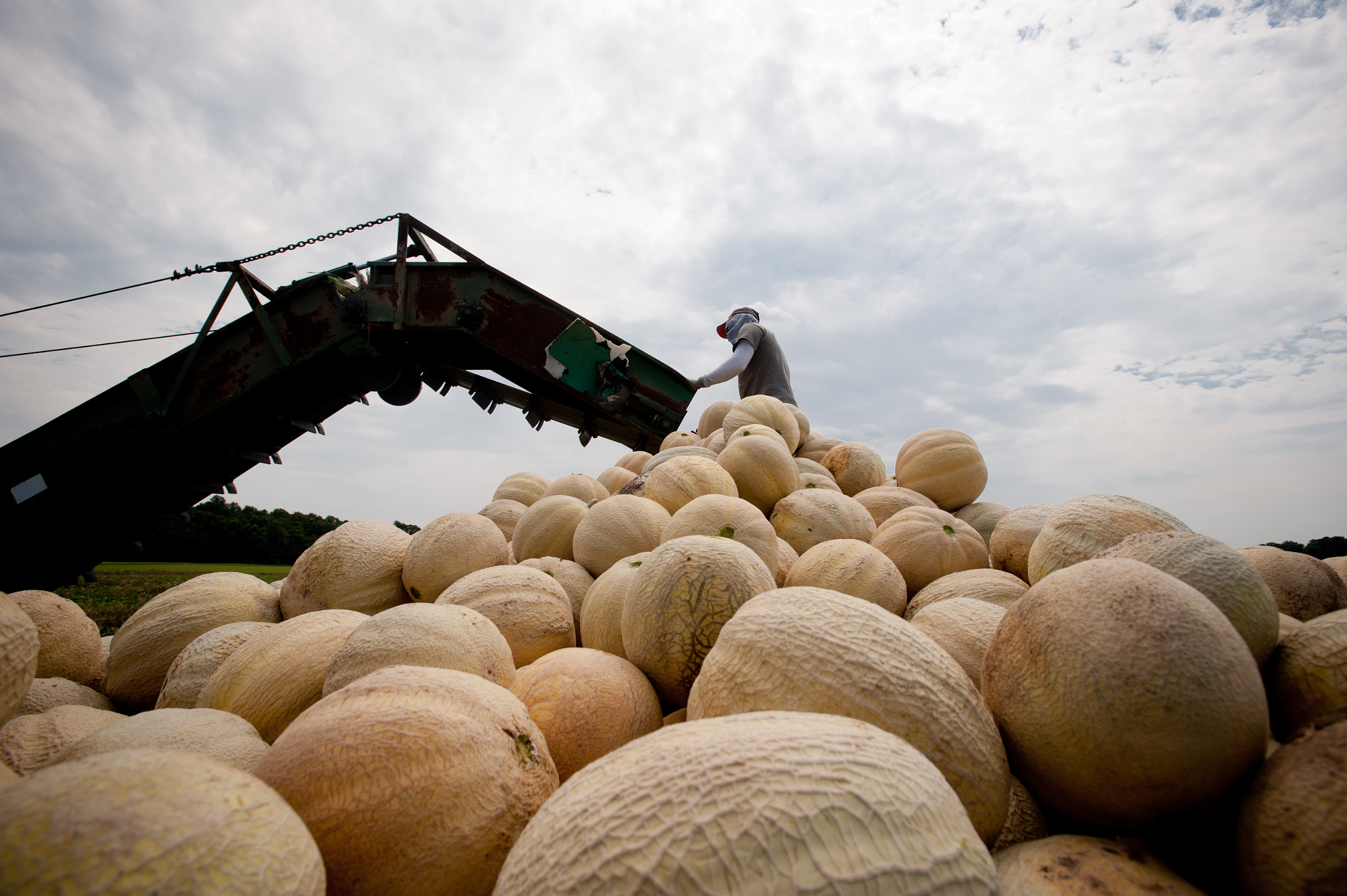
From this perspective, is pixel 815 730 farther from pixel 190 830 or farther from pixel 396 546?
pixel 396 546

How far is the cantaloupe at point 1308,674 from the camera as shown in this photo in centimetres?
129

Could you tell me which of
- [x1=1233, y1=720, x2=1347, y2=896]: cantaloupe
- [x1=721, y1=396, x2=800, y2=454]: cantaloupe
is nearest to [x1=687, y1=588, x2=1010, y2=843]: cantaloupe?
[x1=1233, y1=720, x2=1347, y2=896]: cantaloupe

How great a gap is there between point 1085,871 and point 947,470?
3.25 m

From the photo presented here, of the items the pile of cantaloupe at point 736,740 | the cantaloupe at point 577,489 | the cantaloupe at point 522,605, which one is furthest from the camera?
the cantaloupe at point 577,489

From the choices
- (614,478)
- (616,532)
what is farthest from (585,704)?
(614,478)

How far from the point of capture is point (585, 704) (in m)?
1.63

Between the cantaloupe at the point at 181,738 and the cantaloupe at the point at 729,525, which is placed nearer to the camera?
the cantaloupe at the point at 181,738

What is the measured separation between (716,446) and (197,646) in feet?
11.0

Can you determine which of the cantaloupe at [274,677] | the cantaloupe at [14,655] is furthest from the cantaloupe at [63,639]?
the cantaloupe at [14,655]

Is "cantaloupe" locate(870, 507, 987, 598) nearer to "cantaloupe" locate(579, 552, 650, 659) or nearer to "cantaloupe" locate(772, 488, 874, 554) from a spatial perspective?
"cantaloupe" locate(772, 488, 874, 554)

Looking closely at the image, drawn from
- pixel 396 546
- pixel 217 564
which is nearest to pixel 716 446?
pixel 396 546

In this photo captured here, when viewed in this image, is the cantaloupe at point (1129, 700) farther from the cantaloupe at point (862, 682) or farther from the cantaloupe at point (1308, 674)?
the cantaloupe at point (1308, 674)

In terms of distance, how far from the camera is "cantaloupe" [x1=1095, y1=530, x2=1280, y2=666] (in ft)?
4.60

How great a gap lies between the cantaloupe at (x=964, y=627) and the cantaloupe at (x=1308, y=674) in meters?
0.58
